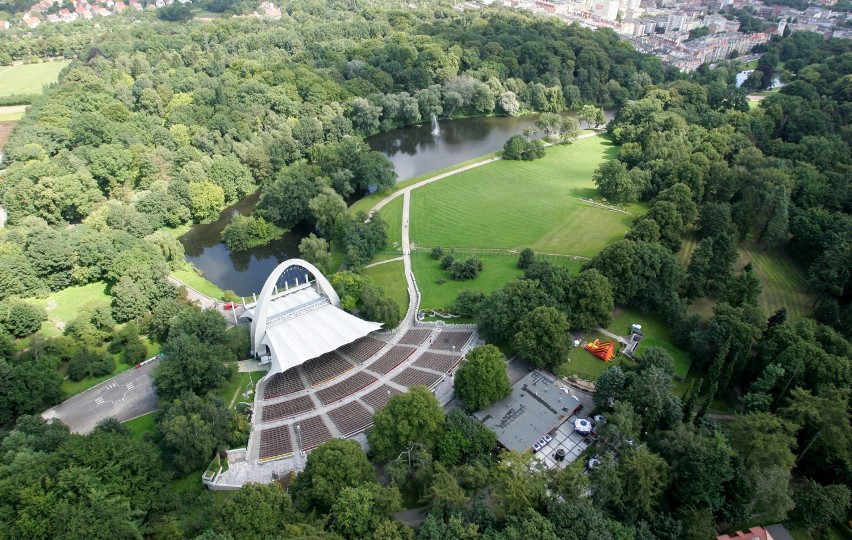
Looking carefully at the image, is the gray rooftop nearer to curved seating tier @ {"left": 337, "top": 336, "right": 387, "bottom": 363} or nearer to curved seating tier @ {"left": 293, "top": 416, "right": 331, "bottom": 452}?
curved seating tier @ {"left": 293, "top": 416, "right": 331, "bottom": 452}

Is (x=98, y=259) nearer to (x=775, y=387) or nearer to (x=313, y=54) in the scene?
(x=775, y=387)

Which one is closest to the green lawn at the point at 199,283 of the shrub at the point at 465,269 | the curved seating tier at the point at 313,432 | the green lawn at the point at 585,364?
the curved seating tier at the point at 313,432

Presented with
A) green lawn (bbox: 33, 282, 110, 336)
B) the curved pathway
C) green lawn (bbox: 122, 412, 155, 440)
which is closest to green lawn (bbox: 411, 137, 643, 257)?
the curved pathway

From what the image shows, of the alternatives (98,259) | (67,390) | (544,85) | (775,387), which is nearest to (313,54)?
(544,85)

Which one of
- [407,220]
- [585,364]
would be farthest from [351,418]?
[407,220]

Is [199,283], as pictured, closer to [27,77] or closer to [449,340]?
[449,340]
